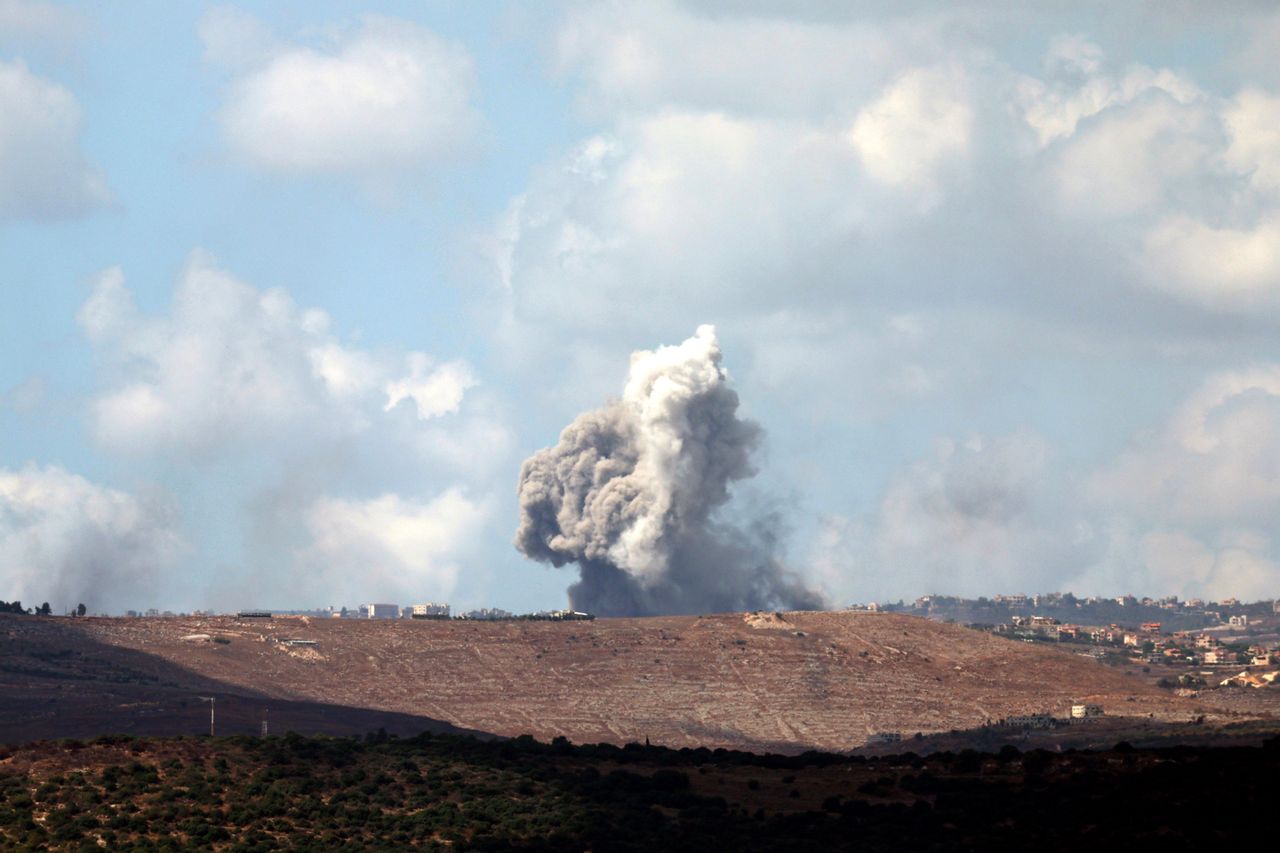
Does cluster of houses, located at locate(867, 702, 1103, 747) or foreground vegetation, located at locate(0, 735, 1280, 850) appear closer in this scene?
foreground vegetation, located at locate(0, 735, 1280, 850)

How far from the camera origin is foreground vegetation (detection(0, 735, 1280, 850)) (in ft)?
214

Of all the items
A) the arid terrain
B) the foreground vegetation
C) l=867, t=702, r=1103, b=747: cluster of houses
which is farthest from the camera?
l=867, t=702, r=1103, b=747: cluster of houses

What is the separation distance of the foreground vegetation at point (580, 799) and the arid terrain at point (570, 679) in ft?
151

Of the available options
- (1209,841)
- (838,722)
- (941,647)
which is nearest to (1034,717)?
(838,722)

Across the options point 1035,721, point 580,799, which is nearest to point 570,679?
point 1035,721

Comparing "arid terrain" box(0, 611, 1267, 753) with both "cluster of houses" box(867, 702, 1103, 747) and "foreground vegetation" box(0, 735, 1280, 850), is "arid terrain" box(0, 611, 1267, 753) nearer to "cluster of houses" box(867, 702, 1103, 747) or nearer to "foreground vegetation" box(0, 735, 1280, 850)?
"cluster of houses" box(867, 702, 1103, 747)

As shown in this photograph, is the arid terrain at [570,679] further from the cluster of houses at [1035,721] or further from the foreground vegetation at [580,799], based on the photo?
the foreground vegetation at [580,799]

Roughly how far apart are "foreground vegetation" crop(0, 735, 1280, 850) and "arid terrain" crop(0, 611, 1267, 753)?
45933 millimetres

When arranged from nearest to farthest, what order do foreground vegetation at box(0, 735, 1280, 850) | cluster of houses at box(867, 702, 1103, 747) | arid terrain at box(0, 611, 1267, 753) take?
foreground vegetation at box(0, 735, 1280, 850) → arid terrain at box(0, 611, 1267, 753) → cluster of houses at box(867, 702, 1103, 747)

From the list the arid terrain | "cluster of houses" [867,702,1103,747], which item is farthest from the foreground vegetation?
"cluster of houses" [867,702,1103,747]

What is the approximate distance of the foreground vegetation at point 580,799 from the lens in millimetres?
65312

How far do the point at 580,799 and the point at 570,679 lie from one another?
8743 centimetres

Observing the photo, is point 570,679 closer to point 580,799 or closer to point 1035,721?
point 1035,721

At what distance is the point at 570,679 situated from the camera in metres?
162
